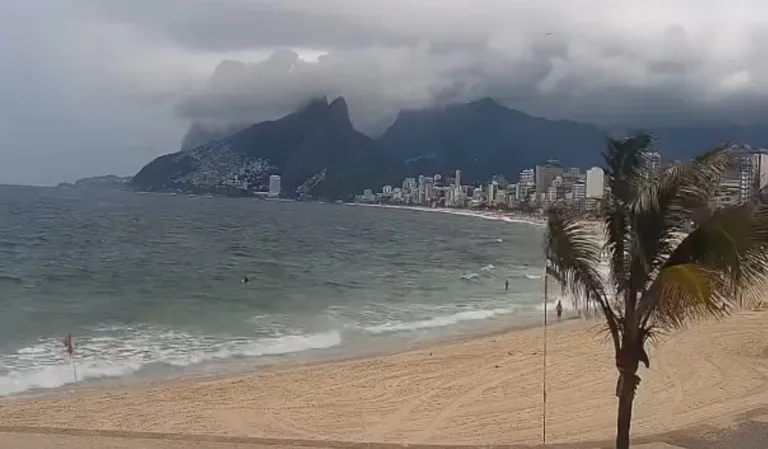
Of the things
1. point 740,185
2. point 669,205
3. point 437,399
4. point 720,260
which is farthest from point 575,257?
point 437,399

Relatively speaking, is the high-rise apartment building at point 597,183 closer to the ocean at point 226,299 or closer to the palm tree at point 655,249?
the palm tree at point 655,249

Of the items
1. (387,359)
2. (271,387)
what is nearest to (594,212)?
(271,387)

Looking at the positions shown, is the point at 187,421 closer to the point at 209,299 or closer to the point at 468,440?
the point at 468,440

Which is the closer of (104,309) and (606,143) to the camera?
(606,143)

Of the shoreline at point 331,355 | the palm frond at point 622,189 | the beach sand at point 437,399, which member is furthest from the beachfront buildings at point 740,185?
the shoreline at point 331,355

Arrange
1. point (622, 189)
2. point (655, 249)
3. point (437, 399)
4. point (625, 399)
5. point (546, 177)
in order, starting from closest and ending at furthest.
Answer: point (655, 249)
point (622, 189)
point (625, 399)
point (437, 399)
point (546, 177)

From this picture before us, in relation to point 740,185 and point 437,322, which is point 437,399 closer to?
point 740,185
